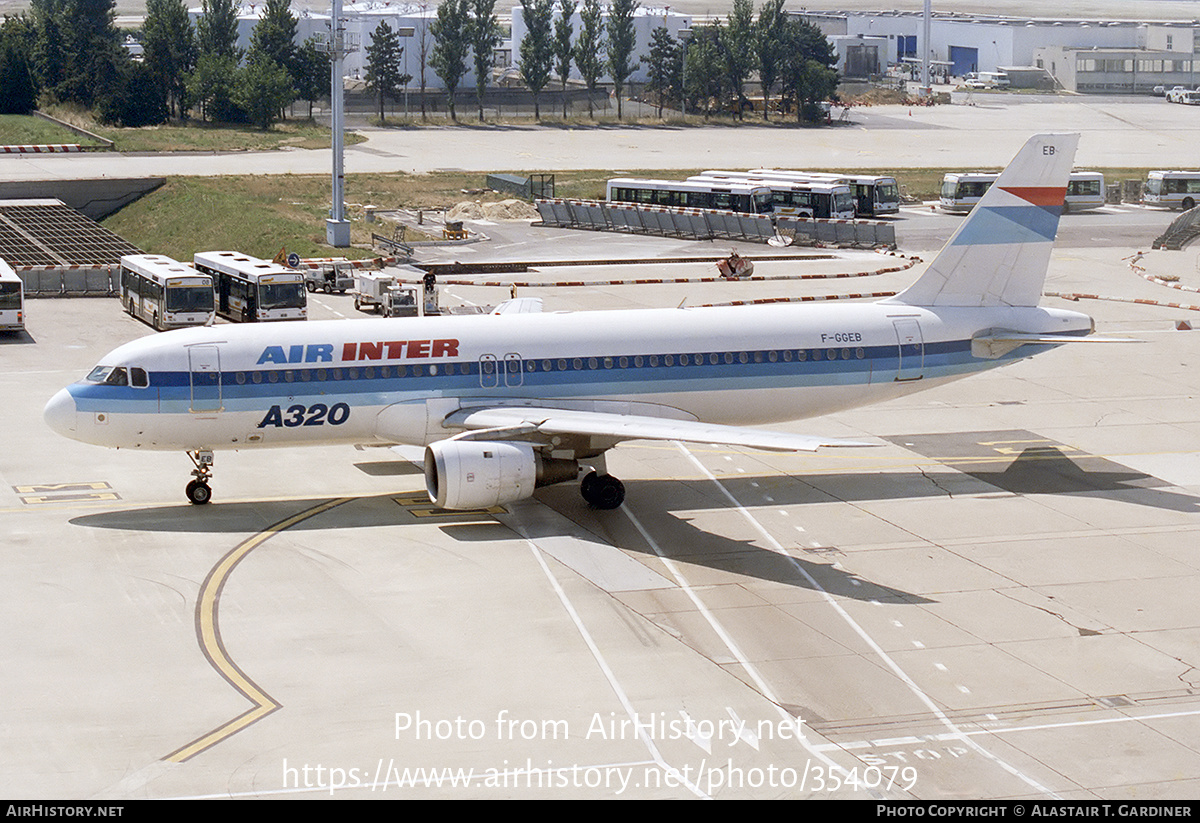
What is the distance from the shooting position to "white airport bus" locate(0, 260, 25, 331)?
2330 inches

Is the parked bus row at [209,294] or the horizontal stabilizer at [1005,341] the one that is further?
the parked bus row at [209,294]

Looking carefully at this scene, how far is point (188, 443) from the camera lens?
A: 37.3 m

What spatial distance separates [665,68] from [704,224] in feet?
307

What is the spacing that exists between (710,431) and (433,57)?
142650mm

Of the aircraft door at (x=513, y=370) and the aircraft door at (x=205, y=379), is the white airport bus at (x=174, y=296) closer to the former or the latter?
the aircraft door at (x=205, y=379)

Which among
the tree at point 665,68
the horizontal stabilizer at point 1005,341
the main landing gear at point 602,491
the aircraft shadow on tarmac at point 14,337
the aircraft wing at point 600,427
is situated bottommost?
the main landing gear at point 602,491

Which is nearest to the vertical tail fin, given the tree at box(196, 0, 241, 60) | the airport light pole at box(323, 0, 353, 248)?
the airport light pole at box(323, 0, 353, 248)

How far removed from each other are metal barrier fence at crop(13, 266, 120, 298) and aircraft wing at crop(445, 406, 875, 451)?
40991 millimetres

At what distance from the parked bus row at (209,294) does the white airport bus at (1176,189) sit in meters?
76.7

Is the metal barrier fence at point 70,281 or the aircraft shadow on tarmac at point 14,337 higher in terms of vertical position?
the metal barrier fence at point 70,281

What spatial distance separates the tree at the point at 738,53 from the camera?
174m

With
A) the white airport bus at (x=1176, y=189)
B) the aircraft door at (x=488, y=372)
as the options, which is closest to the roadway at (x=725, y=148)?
the white airport bus at (x=1176, y=189)
